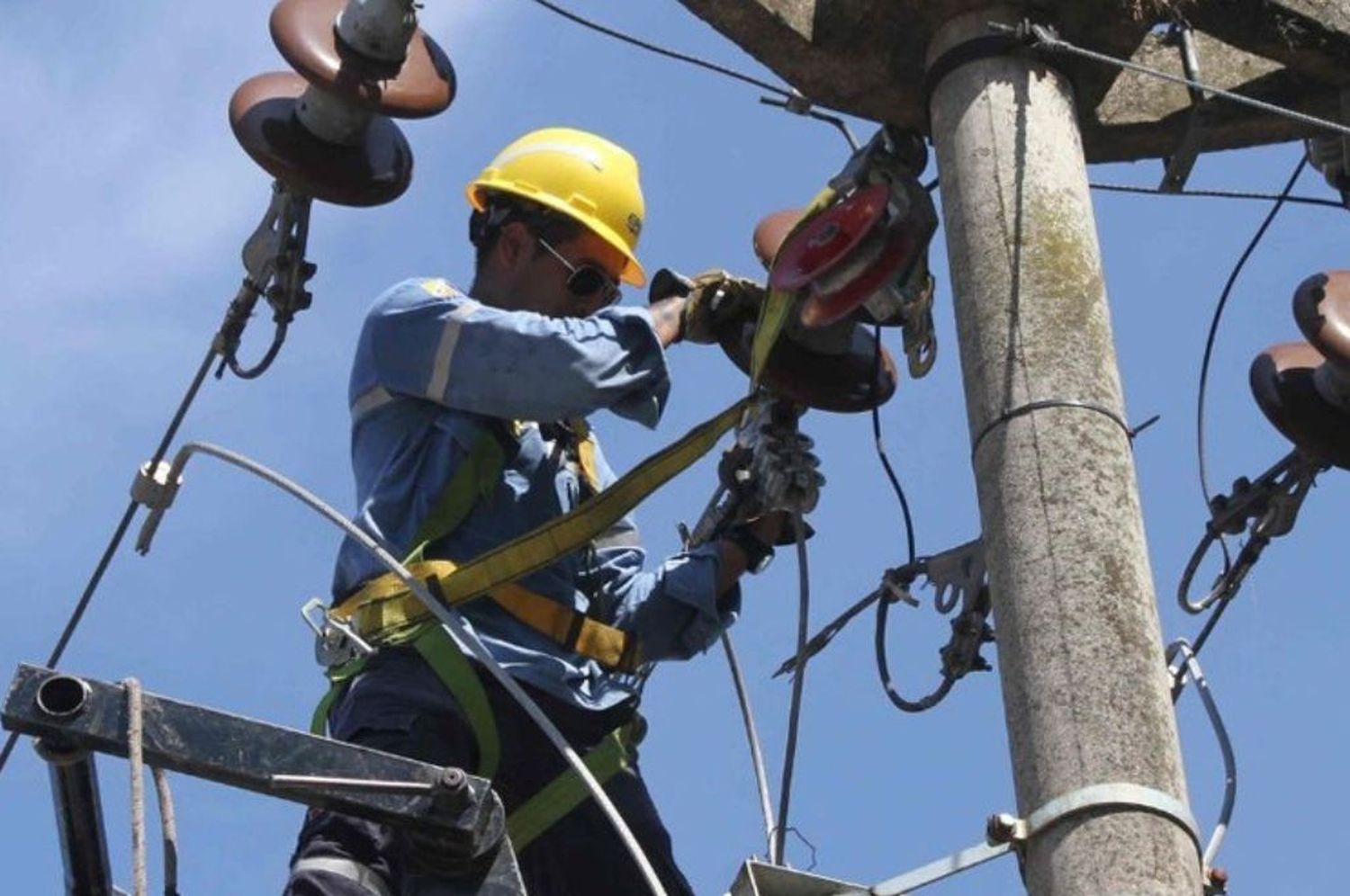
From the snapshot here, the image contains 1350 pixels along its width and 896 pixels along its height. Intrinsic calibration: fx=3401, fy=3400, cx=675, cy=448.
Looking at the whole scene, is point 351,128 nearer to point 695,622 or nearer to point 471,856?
point 695,622

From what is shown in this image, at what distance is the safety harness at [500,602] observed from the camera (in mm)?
6543

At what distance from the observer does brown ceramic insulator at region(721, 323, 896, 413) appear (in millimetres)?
6965

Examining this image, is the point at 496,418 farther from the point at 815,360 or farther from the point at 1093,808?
the point at 1093,808

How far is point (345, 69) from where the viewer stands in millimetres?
7098

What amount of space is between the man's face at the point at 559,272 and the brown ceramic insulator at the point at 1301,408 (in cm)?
142

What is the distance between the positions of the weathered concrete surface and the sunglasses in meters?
0.73

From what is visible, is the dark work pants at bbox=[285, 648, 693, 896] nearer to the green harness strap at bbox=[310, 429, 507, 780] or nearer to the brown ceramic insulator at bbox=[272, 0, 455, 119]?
the green harness strap at bbox=[310, 429, 507, 780]

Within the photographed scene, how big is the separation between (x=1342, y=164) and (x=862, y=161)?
44.7 inches

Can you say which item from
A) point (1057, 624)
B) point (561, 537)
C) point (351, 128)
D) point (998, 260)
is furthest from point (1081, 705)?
point (351, 128)

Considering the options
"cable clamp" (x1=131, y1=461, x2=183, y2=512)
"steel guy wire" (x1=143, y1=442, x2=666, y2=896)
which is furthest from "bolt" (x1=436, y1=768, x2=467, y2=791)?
"cable clamp" (x1=131, y1=461, x2=183, y2=512)

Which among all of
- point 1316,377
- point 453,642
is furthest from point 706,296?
point 1316,377

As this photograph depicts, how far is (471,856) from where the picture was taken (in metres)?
5.46

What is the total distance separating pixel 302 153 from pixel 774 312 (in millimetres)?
1191

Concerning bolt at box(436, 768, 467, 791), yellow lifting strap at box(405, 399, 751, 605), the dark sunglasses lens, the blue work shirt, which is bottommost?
bolt at box(436, 768, 467, 791)
